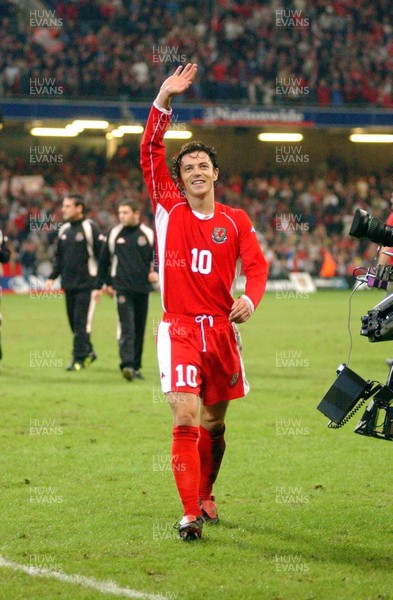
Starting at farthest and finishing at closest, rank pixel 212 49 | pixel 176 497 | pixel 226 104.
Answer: pixel 212 49, pixel 226 104, pixel 176 497

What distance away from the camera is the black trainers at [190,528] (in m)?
5.95

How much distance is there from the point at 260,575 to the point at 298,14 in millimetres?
36694

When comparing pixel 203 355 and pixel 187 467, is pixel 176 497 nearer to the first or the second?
pixel 187 467

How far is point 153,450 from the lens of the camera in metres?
8.91

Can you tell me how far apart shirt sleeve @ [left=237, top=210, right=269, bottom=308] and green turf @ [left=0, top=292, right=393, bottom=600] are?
1.44 metres

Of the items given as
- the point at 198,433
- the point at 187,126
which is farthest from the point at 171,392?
the point at 187,126

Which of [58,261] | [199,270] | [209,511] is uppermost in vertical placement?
[199,270]

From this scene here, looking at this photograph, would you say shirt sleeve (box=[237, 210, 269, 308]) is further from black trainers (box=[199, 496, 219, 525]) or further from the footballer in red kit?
black trainers (box=[199, 496, 219, 525])

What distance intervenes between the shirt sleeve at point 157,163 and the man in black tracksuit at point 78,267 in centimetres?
814

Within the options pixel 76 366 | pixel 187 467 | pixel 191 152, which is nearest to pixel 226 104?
pixel 76 366

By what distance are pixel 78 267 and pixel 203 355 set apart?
28.0ft

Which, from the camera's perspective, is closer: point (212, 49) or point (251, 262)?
point (251, 262)

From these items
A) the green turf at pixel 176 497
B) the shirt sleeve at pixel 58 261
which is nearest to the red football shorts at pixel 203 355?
the green turf at pixel 176 497

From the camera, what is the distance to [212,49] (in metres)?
38.5
